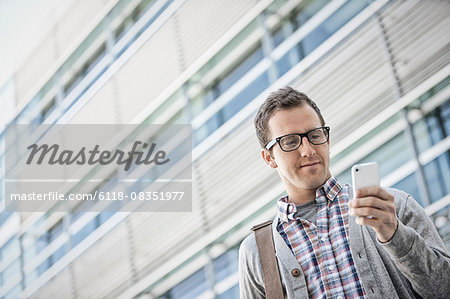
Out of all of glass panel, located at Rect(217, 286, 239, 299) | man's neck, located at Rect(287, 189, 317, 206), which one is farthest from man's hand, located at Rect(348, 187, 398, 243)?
glass panel, located at Rect(217, 286, 239, 299)

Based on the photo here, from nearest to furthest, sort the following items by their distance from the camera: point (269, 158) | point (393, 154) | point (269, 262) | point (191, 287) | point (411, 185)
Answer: point (269, 262) → point (269, 158) → point (411, 185) → point (393, 154) → point (191, 287)

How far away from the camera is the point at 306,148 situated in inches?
102

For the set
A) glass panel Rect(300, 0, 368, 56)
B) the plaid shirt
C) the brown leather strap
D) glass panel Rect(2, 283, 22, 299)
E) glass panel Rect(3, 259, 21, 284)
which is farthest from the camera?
glass panel Rect(3, 259, 21, 284)

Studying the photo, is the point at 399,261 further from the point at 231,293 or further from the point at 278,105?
the point at 231,293

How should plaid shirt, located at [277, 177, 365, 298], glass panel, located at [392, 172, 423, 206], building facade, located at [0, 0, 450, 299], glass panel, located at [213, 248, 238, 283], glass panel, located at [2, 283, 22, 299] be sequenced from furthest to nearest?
glass panel, located at [2, 283, 22, 299]
glass panel, located at [213, 248, 238, 283]
building facade, located at [0, 0, 450, 299]
glass panel, located at [392, 172, 423, 206]
plaid shirt, located at [277, 177, 365, 298]

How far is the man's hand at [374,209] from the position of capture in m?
2.11

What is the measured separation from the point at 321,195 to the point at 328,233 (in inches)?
7.0

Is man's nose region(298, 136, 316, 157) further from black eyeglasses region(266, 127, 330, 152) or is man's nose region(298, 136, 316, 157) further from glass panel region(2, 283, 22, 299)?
glass panel region(2, 283, 22, 299)

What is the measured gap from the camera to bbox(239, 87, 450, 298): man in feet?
7.27

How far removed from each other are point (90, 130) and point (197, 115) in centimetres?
319

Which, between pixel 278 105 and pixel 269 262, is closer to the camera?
pixel 269 262

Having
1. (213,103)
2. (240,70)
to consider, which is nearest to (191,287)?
(213,103)

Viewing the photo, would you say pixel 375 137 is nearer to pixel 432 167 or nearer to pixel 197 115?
pixel 432 167

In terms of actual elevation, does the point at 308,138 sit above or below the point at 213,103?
below
